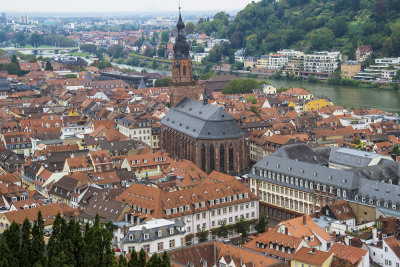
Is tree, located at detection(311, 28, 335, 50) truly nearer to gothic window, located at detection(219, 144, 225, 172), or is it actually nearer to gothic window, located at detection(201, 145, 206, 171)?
gothic window, located at detection(219, 144, 225, 172)

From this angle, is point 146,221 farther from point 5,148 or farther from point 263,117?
point 263,117

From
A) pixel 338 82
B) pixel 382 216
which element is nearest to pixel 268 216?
pixel 382 216

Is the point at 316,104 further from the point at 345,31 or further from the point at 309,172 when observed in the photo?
the point at 345,31

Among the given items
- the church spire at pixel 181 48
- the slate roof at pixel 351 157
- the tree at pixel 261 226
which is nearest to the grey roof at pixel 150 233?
the tree at pixel 261 226

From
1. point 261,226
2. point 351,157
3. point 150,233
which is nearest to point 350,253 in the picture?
point 150,233

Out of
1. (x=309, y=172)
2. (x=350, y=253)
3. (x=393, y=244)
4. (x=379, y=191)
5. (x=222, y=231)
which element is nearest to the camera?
(x=350, y=253)
